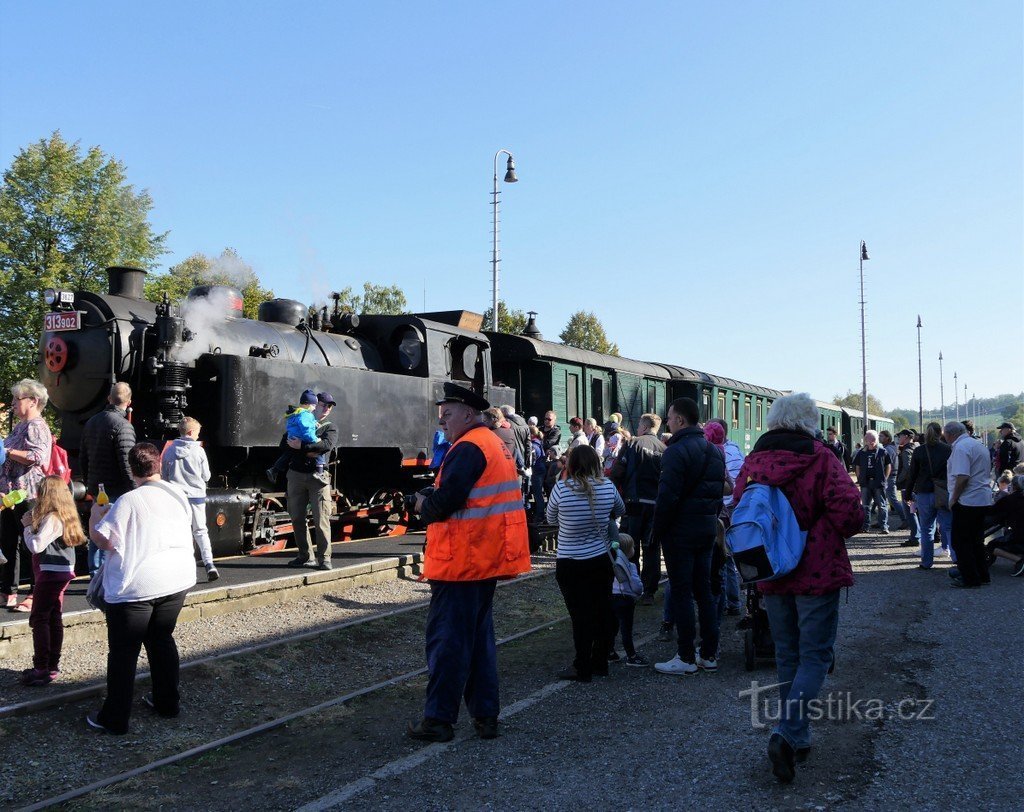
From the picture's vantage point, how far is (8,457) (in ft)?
19.5

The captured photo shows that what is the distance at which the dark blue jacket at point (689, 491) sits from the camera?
5605 mm

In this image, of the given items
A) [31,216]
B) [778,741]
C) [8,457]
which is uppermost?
[31,216]

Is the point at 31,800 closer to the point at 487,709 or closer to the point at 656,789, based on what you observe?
the point at 487,709

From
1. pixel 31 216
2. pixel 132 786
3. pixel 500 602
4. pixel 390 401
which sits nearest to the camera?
pixel 132 786

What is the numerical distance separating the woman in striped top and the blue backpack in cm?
177

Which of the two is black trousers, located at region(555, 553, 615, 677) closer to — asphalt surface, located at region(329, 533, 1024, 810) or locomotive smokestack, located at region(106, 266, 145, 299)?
asphalt surface, located at region(329, 533, 1024, 810)

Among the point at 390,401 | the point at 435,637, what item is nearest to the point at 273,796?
the point at 435,637

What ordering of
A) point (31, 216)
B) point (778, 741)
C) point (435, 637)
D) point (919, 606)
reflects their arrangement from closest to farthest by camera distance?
1. point (778, 741)
2. point (435, 637)
3. point (919, 606)
4. point (31, 216)

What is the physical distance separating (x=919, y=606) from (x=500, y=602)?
3865 mm

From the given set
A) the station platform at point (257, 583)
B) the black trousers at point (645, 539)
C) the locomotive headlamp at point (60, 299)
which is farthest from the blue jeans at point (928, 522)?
the locomotive headlamp at point (60, 299)

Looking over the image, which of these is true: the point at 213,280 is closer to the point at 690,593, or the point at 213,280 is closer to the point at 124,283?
the point at 124,283

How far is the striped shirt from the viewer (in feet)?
18.2

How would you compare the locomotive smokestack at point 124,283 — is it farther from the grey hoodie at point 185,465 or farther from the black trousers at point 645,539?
the black trousers at point 645,539

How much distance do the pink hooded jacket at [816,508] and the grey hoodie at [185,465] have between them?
5293 mm
